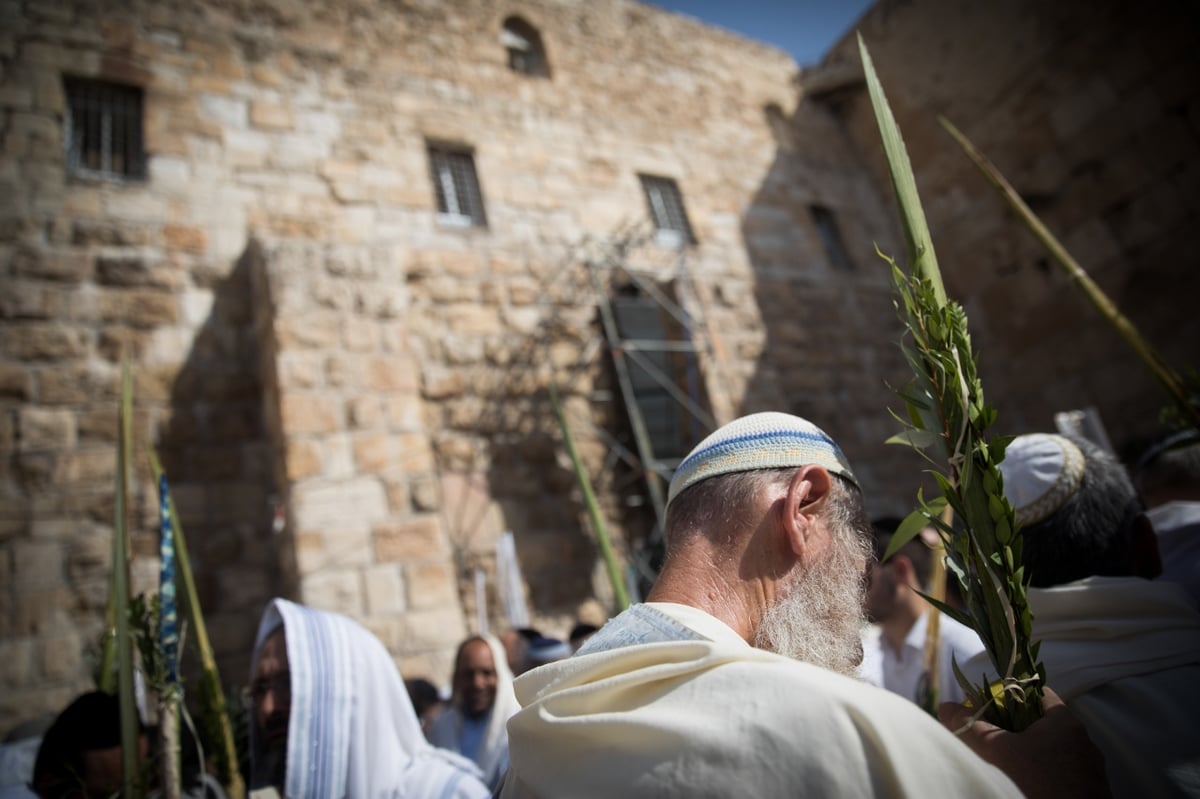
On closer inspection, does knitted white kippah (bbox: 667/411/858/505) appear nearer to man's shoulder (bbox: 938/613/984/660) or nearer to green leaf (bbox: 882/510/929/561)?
green leaf (bbox: 882/510/929/561)

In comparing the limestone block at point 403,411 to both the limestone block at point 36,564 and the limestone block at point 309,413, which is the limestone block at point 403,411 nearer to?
the limestone block at point 309,413

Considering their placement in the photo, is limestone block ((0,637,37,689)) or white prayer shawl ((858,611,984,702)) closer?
white prayer shawl ((858,611,984,702))

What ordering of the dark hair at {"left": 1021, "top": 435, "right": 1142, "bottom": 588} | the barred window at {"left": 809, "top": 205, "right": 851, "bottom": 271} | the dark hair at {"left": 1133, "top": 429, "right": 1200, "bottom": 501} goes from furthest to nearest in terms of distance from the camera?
the barred window at {"left": 809, "top": 205, "right": 851, "bottom": 271} < the dark hair at {"left": 1133, "top": 429, "right": 1200, "bottom": 501} < the dark hair at {"left": 1021, "top": 435, "right": 1142, "bottom": 588}

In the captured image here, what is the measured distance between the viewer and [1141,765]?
1065 millimetres

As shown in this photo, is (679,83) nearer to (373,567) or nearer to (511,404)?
(511,404)

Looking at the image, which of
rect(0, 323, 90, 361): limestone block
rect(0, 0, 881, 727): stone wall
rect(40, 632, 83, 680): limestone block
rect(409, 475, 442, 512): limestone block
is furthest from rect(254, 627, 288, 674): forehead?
rect(0, 323, 90, 361): limestone block

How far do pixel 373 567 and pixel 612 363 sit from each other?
2801 mm

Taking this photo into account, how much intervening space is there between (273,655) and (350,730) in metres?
0.38

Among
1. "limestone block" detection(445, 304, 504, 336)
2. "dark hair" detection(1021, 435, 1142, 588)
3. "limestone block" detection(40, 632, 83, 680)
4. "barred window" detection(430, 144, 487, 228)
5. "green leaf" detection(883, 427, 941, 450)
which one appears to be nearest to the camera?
"green leaf" detection(883, 427, 941, 450)

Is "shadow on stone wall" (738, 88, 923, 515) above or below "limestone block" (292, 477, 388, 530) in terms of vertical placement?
above

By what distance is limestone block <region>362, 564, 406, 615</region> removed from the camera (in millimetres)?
3656

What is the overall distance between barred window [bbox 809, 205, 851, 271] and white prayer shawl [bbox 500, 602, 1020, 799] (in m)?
7.89

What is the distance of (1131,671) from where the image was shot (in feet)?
3.90

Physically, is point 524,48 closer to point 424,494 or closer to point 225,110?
point 225,110
